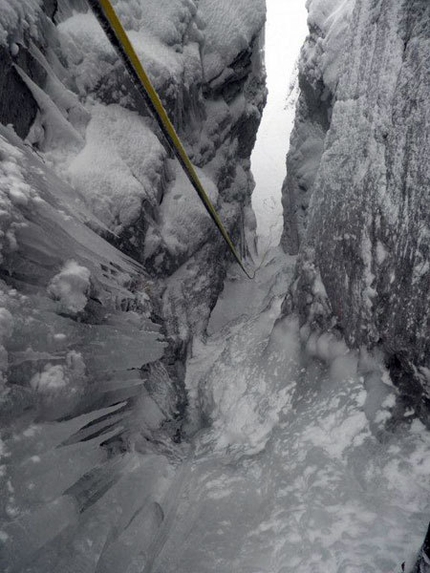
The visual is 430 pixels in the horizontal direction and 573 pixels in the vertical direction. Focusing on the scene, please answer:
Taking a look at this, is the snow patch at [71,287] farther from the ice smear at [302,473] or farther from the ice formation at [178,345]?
the ice smear at [302,473]

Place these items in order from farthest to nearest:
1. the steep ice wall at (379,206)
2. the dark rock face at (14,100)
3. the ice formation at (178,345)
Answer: the dark rock face at (14,100) < the steep ice wall at (379,206) < the ice formation at (178,345)

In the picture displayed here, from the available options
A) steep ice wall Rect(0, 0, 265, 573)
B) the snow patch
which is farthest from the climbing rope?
the snow patch

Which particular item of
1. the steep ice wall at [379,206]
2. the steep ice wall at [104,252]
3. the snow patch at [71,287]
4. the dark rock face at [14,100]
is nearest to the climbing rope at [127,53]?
the steep ice wall at [104,252]

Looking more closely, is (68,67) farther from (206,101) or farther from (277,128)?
(277,128)

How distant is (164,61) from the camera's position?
15.2 ft

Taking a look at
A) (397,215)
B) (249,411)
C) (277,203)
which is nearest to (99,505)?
(249,411)

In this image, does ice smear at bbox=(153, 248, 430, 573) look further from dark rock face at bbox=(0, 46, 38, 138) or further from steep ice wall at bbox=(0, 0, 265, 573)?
dark rock face at bbox=(0, 46, 38, 138)

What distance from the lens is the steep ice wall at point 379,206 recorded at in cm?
227

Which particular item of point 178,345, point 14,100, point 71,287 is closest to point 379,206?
point 71,287

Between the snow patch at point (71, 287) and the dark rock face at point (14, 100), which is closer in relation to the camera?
the snow patch at point (71, 287)

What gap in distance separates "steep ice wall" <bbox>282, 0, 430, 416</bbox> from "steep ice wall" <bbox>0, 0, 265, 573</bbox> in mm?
1380

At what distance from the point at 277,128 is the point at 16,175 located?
32.4ft

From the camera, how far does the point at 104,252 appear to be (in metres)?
2.27

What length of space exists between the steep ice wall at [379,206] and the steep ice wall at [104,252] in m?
1.38
